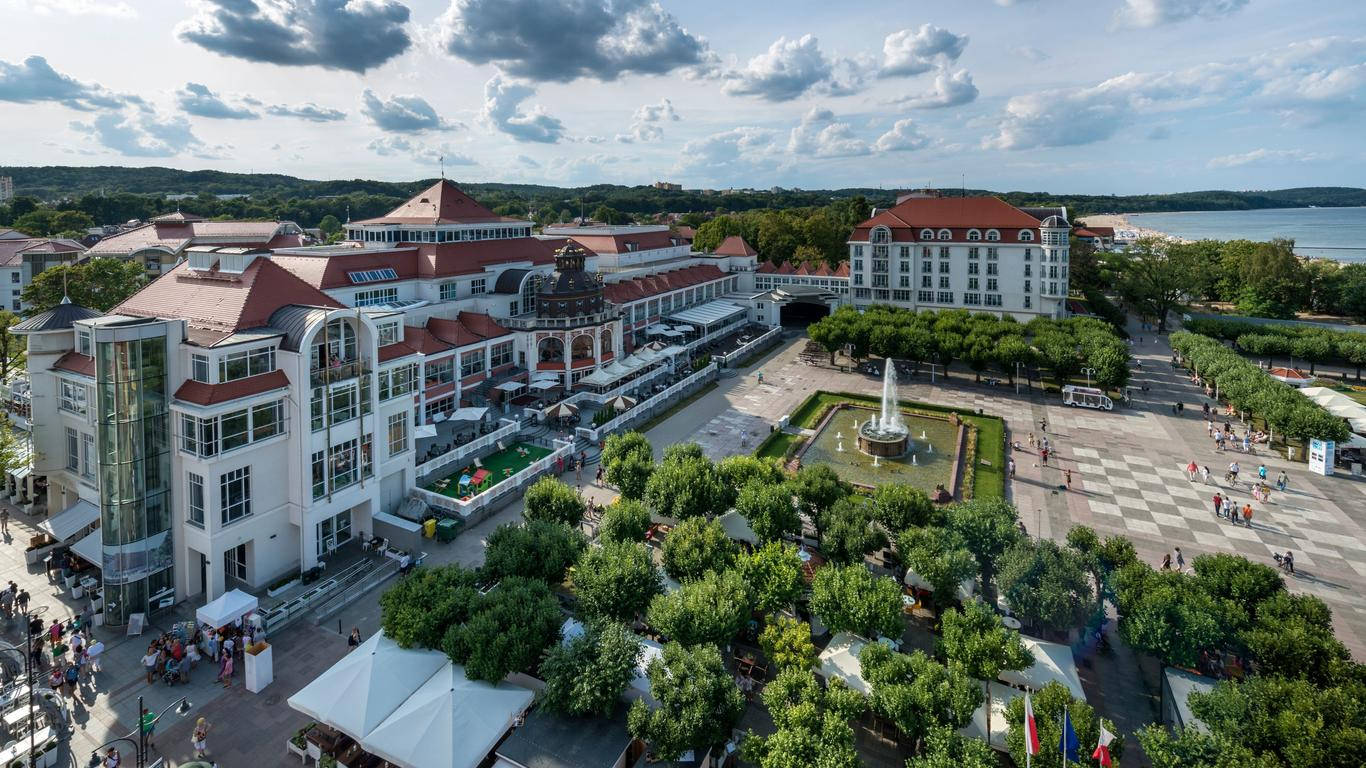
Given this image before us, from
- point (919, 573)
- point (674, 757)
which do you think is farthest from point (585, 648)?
point (919, 573)

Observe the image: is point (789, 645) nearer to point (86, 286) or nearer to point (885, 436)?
point (885, 436)

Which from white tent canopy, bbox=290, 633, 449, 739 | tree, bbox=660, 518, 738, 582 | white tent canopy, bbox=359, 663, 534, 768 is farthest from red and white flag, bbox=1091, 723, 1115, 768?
white tent canopy, bbox=290, 633, 449, 739

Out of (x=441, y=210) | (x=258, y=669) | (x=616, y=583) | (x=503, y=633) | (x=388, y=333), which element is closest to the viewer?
(x=503, y=633)

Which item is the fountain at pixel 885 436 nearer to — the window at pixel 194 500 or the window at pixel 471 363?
the window at pixel 471 363

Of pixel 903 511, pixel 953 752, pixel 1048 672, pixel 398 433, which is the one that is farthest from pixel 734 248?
pixel 953 752

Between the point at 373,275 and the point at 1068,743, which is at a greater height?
the point at 373,275

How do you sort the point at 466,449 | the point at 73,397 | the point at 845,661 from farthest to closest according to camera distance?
the point at 466,449
the point at 73,397
the point at 845,661

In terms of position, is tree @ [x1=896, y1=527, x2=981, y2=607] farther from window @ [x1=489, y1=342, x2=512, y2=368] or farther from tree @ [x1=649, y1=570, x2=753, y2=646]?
window @ [x1=489, y1=342, x2=512, y2=368]
